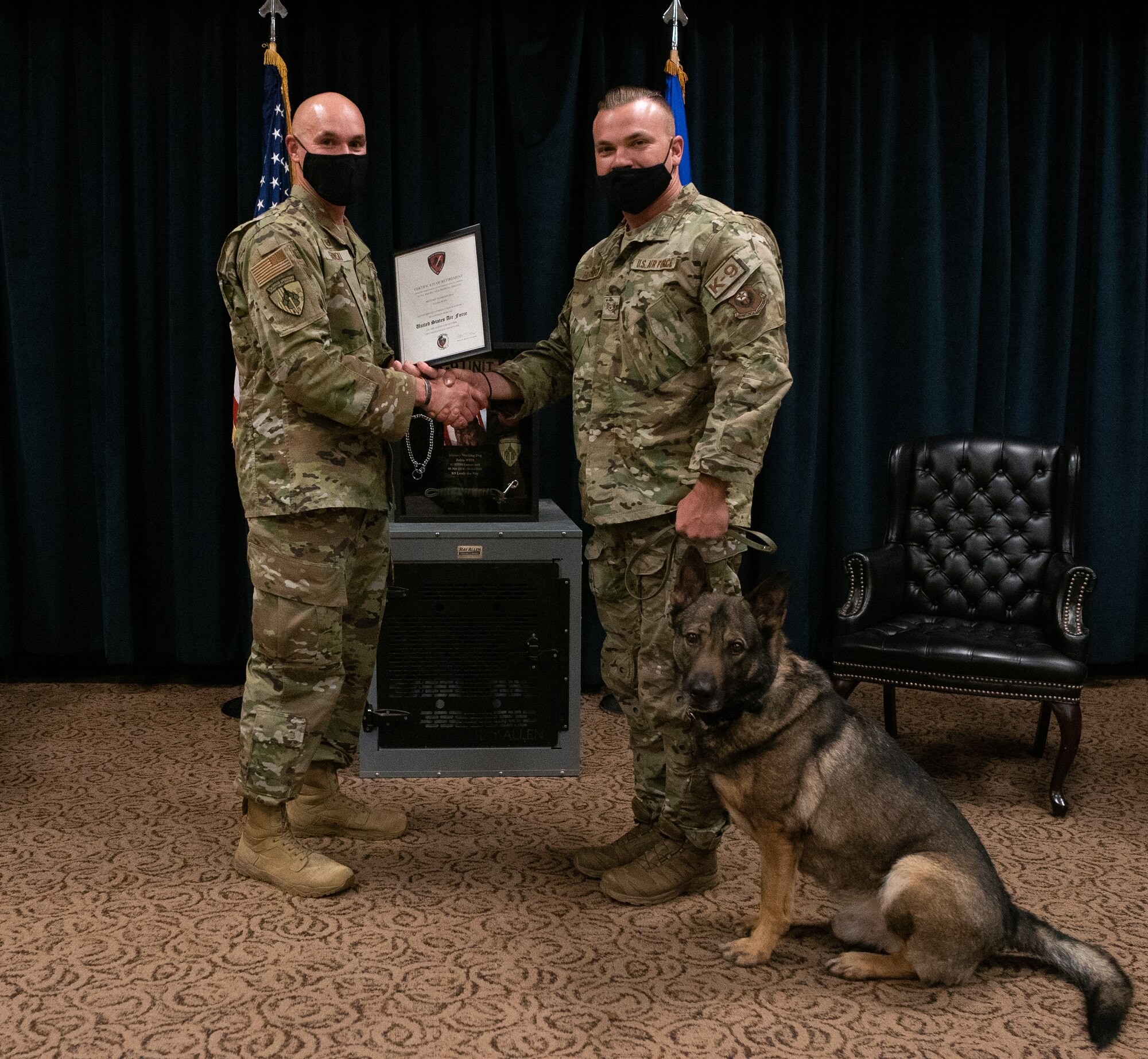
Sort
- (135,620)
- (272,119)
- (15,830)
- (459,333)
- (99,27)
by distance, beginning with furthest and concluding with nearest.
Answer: (135,620)
(99,27)
(272,119)
(15,830)
(459,333)

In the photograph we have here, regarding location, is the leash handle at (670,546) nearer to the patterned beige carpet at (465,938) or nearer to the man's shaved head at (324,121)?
the patterned beige carpet at (465,938)

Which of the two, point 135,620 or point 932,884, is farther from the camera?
point 135,620

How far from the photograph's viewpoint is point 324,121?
2561 mm

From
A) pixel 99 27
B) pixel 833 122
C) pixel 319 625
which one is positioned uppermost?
pixel 99 27

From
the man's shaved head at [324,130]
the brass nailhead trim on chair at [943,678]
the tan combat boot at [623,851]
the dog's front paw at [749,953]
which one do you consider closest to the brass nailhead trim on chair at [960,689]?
the brass nailhead trim on chair at [943,678]

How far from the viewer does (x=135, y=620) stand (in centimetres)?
452

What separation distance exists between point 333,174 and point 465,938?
1.84m

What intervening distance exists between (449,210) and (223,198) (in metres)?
0.91

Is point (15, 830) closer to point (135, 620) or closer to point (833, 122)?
point (135, 620)

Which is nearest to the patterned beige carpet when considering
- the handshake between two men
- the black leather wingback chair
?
the black leather wingback chair

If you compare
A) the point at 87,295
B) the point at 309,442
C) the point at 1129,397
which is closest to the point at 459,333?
the point at 309,442

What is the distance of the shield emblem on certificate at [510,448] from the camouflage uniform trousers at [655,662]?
904mm

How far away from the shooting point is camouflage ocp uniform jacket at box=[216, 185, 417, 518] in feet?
8.02

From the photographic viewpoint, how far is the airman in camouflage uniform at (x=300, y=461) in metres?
2.46
